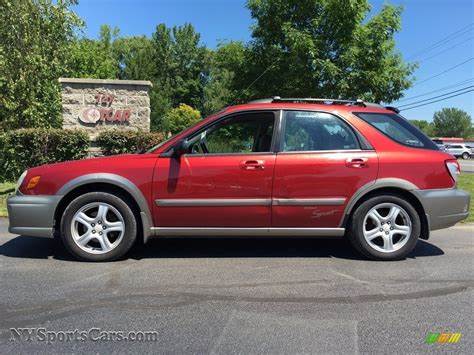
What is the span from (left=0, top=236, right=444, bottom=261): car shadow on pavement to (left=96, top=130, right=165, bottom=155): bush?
16.1 ft

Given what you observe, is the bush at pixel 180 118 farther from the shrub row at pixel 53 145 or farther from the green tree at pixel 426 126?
the green tree at pixel 426 126

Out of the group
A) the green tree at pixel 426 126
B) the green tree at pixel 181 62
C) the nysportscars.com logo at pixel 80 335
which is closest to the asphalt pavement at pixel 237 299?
the nysportscars.com logo at pixel 80 335

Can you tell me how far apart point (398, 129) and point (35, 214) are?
414 centimetres

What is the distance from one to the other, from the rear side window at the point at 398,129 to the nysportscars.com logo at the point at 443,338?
2481 mm

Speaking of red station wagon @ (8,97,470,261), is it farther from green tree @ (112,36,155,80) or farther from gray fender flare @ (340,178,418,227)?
green tree @ (112,36,155,80)

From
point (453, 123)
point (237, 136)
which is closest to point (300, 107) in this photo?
point (237, 136)

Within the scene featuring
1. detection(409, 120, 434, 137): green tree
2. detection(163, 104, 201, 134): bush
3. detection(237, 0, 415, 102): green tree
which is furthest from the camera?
detection(409, 120, 434, 137): green tree

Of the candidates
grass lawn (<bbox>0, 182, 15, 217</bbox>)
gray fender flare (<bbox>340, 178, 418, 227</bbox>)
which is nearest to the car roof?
gray fender flare (<bbox>340, 178, 418, 227</bbox>)

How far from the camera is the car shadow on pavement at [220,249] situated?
554 cm

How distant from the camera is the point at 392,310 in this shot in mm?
3889

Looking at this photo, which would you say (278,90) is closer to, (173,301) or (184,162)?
(184,162)

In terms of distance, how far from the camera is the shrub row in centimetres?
1064

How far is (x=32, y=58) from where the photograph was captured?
42.7 feet

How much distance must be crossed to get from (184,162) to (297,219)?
1367 mm
